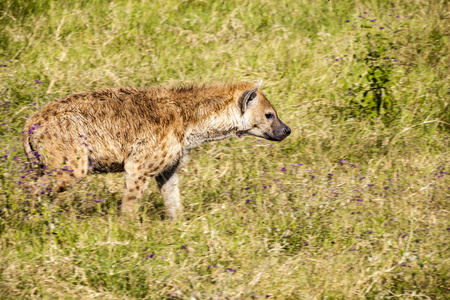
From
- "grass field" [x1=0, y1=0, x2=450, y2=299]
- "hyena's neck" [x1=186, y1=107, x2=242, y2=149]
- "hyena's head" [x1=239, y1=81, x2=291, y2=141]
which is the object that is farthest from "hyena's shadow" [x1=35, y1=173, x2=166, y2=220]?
"hyena's head" [x1=239, y1=81, x2=291, y2=141]

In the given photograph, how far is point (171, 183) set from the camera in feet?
16.9

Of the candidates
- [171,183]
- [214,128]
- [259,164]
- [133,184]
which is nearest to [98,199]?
[133,184]

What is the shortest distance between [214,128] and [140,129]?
698 mm

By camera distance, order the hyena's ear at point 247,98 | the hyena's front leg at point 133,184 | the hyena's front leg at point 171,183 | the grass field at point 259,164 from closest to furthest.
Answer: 1. the grass field at point 259,164
2. the hyena's front leg at point 133,184
3. the hyena's front leg at point 171,183
4. the hyena's ear at point 247,98

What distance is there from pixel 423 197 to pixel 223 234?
71.1 inches

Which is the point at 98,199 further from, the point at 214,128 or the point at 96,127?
the point at 214,128

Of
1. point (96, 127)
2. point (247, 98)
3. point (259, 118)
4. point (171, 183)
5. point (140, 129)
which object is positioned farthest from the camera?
point (259, 118)

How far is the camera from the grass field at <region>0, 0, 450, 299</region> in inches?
157

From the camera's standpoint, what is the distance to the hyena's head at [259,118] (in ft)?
17.4

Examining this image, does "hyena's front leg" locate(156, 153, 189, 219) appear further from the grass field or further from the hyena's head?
the hyena's head

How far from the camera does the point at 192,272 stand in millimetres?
3959

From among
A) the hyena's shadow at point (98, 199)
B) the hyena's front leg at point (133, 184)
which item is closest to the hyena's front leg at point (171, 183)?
the hyena's shadow at point (98, 199)

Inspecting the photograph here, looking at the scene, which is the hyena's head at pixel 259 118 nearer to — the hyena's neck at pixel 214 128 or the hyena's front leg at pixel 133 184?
the hyena's neck at pixel 214 128

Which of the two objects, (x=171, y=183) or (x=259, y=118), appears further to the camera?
(x=259, y=118)
